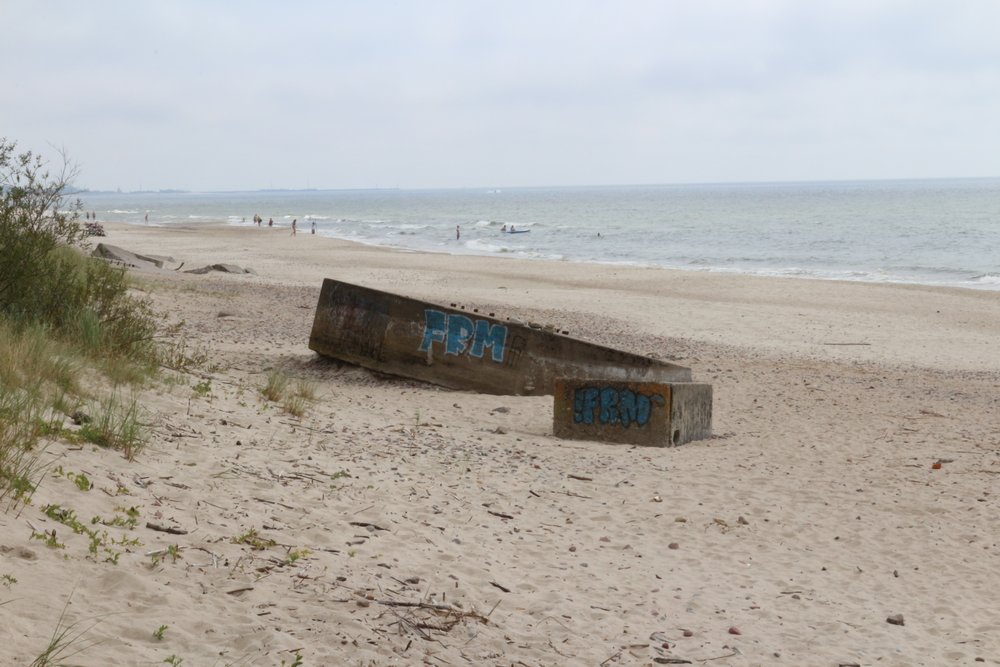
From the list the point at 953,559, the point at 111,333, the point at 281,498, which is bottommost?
the point at 953,559

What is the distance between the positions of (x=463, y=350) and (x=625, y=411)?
2.50 metres

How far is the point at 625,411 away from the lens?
9.23 metres

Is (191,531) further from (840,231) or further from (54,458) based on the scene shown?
(840,231)

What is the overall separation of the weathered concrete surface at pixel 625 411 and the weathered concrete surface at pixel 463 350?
1.42 metres

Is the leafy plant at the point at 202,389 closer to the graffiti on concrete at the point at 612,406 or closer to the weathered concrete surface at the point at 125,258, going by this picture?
the graffiti on concrete at the point at 612,406

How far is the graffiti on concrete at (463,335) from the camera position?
1107 cm

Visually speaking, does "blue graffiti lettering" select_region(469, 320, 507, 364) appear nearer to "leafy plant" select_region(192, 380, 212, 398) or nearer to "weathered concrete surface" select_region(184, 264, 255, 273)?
"leafy plant" select_region(192, 380, 212, 398)

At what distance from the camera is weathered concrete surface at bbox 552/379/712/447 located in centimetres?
915

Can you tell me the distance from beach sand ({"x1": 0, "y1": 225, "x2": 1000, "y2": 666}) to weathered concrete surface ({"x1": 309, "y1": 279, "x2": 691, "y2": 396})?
0.84 ft

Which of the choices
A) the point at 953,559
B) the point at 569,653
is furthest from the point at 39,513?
the point at 953,559

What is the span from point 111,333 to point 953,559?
6.74 meters

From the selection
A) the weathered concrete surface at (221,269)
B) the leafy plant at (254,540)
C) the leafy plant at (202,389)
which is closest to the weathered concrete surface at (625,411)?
the leafy plant at (202,389)

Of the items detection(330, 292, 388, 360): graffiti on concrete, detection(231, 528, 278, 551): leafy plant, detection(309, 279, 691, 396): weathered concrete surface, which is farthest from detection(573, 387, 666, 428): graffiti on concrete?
detection(231, 528, 278, 551): leafy plant

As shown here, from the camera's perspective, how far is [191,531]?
506 centimetres
